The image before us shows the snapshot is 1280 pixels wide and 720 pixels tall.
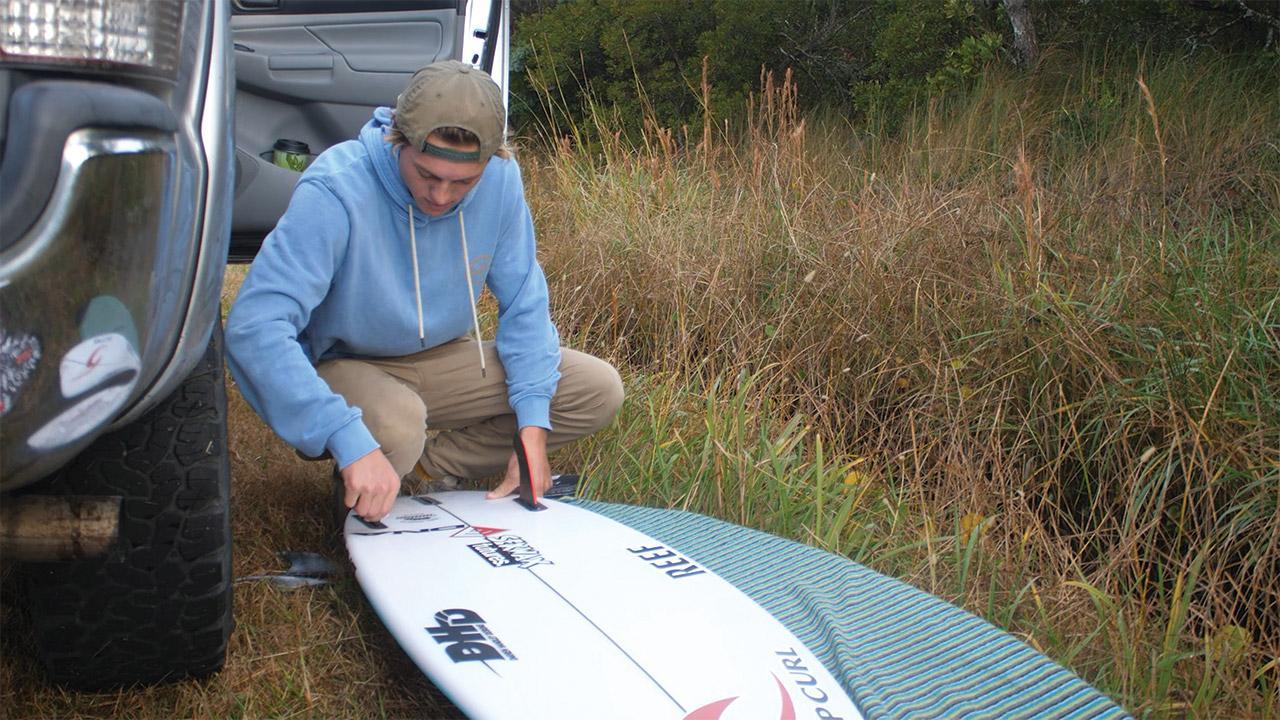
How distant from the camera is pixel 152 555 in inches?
70.8

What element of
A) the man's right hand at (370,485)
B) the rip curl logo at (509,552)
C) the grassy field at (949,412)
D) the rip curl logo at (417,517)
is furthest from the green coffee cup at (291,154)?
the rip curl logo at (509,552)

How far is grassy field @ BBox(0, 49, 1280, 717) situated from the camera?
227 cm

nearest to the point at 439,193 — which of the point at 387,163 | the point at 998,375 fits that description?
the point at 387,163

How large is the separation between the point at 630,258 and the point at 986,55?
116 inches

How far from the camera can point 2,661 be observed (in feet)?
6.75

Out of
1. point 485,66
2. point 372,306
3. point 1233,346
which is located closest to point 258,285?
point 372,306

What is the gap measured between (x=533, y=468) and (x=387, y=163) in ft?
2.56

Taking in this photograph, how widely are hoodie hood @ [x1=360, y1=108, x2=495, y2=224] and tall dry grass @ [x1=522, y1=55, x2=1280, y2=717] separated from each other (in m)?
1.00

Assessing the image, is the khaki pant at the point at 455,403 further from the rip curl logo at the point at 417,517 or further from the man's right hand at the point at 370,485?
the man's right hand at the point at 370,485

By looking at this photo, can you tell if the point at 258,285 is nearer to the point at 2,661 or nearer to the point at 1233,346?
the point at 2,661

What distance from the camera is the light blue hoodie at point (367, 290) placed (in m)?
2.25

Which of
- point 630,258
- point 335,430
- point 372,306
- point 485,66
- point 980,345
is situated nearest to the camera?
point 335,430

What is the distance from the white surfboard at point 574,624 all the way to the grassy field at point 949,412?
0.66ft

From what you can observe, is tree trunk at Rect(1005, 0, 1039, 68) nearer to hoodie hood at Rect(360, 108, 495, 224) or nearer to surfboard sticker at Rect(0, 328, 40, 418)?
hoodie hood at Rect(360, 108, 495, 224)
